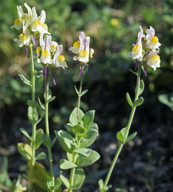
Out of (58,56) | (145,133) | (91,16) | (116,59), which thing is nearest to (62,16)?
(91,16)

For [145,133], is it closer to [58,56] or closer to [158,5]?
[58,56]

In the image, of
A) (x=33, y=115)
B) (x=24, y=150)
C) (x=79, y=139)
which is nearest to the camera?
(x=79, y=139)

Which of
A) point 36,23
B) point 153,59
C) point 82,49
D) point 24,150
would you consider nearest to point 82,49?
point 82,49

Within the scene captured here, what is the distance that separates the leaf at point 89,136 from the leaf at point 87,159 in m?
0.07

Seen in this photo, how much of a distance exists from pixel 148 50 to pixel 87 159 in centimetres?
75

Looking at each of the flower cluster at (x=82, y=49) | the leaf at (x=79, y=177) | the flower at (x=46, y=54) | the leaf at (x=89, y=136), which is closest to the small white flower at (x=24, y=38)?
the flower at (x=46, y=54)

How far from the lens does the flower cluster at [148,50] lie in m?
1.65

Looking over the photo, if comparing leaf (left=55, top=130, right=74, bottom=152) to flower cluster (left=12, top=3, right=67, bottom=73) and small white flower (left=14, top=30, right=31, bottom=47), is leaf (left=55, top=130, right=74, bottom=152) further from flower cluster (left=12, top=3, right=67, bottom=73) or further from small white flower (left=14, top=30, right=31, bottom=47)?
small white flower (left=14, top=30, right=31, bottom=47)

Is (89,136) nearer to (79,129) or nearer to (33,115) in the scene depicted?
(79,129)

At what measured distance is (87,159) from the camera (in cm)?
190

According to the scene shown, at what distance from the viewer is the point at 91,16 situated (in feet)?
14.1

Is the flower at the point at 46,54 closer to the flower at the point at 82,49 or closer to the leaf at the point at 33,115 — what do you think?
the flower at the point at 82,49

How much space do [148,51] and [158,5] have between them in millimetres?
3426

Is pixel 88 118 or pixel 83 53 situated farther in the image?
pixel 88 118
